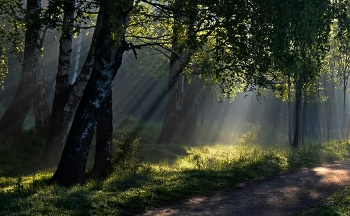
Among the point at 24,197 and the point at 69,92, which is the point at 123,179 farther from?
the point at 69,92

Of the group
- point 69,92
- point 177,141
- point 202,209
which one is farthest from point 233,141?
point 202,209

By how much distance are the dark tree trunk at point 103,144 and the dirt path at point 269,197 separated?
16.3ft

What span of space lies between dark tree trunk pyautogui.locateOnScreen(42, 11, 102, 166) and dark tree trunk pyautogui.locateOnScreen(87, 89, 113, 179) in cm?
251

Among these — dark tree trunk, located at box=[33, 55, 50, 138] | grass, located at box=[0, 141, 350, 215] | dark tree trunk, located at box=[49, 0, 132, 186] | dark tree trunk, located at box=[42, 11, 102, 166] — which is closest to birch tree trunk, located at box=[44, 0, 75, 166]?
dark tree trunk, located at box=[42, 11, 102, 166]

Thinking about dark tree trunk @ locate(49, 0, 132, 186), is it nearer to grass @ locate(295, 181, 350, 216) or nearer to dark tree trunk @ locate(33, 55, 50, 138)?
grass @ locate(295, 181, 350, 216)

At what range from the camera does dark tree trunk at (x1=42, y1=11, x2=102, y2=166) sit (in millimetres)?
18312

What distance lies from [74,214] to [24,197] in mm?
1680

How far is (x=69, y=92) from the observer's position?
19.4 m

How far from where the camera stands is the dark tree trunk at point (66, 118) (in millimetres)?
18312

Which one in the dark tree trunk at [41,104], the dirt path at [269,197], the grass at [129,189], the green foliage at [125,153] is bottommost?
the dirt path at [269,197]

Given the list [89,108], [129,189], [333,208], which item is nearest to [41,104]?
[89,108]

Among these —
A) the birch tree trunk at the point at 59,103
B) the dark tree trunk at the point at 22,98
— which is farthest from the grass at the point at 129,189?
the dark tree trunk at the point at 22,98

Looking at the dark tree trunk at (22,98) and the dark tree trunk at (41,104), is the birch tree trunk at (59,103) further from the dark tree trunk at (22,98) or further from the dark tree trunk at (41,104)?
the dark tree trunk at (41,104)

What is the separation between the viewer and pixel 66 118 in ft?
63.2
